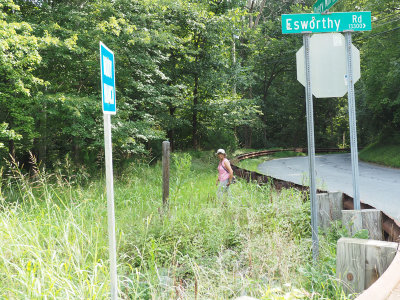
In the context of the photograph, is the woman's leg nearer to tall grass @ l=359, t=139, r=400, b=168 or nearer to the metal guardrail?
the metal guardrail

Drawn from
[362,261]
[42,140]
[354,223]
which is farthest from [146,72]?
[362,261]

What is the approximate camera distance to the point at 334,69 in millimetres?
5070

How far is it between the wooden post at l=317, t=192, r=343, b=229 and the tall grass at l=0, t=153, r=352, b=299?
41cm

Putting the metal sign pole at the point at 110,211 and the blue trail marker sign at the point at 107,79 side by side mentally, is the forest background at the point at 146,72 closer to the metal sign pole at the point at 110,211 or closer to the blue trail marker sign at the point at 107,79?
the blue trail marker sign at the point at 107,79

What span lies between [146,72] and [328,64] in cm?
1121

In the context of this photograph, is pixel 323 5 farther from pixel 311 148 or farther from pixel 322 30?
pixel 311 148

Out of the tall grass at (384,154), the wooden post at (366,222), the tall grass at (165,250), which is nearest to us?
the tall grass at (165,250)

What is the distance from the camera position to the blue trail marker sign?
108 inches

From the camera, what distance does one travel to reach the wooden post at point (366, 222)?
4.51 m

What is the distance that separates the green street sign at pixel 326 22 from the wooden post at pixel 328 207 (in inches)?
99.5

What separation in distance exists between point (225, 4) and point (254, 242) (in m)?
21.2

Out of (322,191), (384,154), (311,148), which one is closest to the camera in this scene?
(311,148)

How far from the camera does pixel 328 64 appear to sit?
16.6 feet

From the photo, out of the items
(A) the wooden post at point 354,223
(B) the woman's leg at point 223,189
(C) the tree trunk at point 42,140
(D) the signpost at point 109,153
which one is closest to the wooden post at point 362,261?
(A) the wooden post at point 354,223
